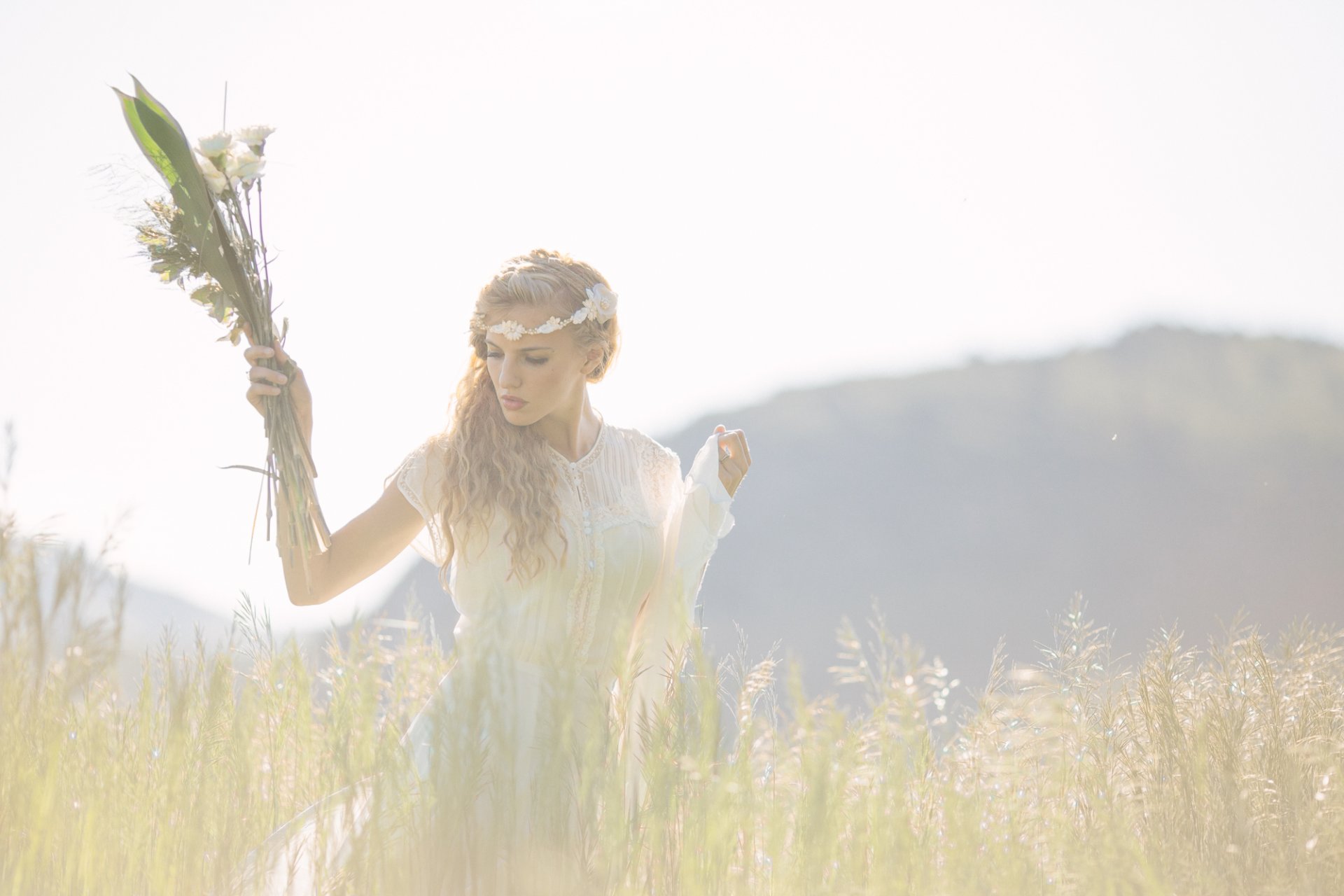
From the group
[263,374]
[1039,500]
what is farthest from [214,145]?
[1039,500]

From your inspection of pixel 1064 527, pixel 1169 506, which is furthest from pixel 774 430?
pixel 1169 506

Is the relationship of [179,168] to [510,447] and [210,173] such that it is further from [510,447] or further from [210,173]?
[510,447]

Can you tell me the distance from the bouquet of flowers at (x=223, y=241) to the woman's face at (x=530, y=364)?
606 mm

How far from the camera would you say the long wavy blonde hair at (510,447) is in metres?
2.96

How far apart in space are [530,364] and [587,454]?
1.33ft

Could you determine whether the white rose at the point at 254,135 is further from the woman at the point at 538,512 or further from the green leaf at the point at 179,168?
the woman at the point at 538,512

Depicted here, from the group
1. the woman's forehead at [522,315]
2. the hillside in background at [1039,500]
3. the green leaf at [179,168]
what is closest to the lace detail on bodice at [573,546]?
the woman's forehead at [522,315]

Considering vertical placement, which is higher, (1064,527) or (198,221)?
(198,221)

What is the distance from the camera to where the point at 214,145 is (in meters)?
2.52

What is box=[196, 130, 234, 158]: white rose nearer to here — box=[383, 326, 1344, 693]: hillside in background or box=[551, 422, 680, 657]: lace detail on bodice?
box=[551, 422, 680, 657]: lace detail on bodice

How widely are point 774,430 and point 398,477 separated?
29.4 m

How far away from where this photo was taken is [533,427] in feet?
10.7

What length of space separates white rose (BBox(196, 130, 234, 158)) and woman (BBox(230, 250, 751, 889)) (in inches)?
32.6

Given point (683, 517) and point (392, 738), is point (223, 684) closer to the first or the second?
point (392, 738)
